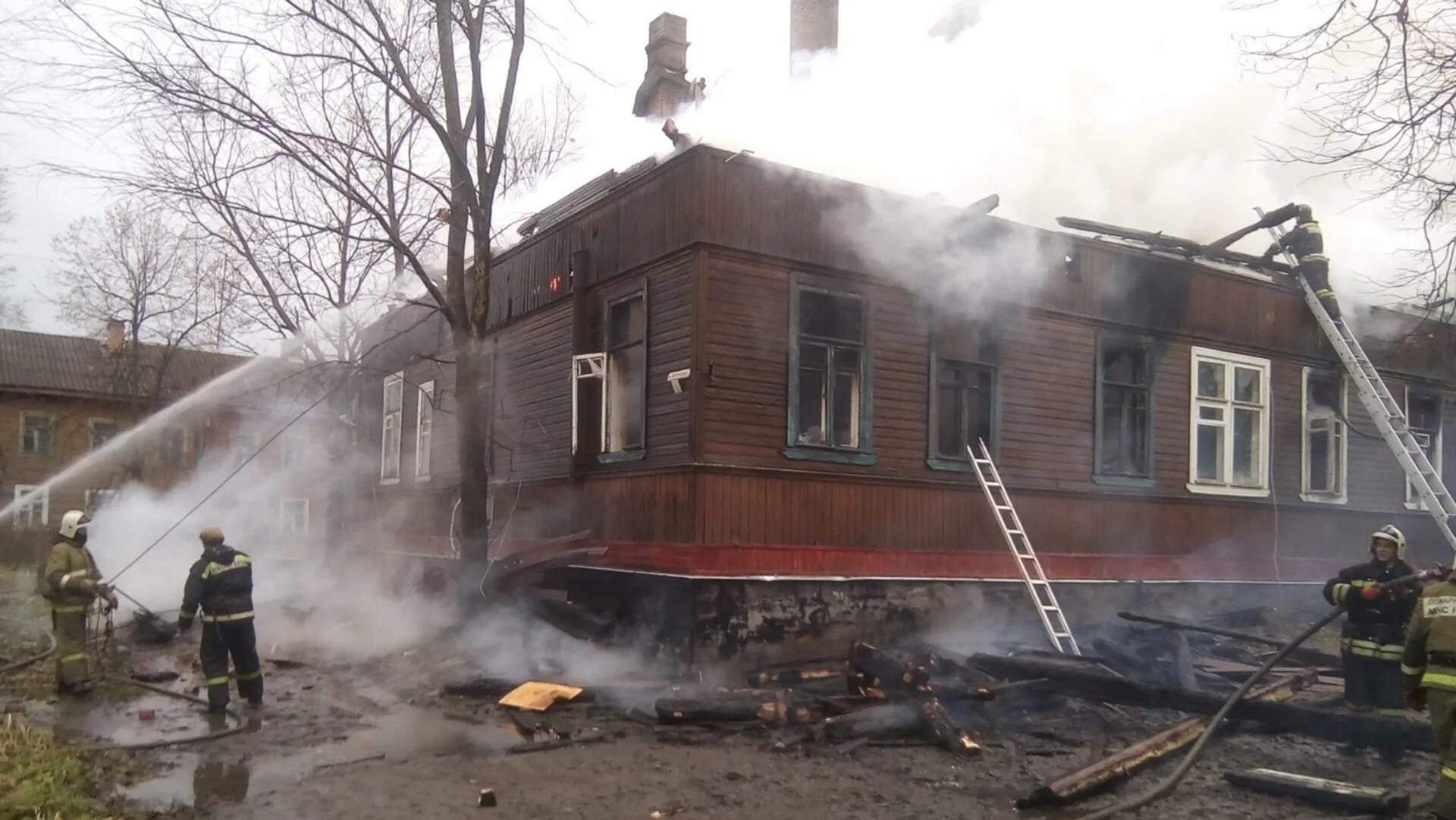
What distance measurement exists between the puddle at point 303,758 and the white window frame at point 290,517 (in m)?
18.9

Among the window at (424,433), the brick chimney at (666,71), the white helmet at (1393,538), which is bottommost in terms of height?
the white helmet at (1393,538)

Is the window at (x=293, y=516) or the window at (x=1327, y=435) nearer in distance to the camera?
the window at (x=1327, y=435)

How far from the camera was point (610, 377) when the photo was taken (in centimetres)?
1220

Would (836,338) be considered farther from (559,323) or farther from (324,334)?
(324,334)

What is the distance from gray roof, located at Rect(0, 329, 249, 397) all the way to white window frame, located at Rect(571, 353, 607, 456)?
100.0 ft

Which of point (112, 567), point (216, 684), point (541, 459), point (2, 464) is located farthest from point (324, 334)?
point (216, 684)

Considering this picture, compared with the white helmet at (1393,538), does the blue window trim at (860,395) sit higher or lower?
higher

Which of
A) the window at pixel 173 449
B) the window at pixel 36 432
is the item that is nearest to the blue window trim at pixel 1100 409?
the window at pixel 173 449

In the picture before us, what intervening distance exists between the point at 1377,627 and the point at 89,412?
44.8 meters

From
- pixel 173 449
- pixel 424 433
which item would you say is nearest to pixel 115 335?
pixel 173 449

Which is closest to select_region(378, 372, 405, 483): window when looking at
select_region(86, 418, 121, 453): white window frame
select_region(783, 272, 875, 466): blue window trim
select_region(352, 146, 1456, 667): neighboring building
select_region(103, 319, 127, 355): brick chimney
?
select_region(352, 146, 1456, 667): neighboring building

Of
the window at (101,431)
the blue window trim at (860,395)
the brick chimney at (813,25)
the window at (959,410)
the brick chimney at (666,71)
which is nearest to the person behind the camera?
the blue window trim at (860,395)

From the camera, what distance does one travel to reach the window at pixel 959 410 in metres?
12.2

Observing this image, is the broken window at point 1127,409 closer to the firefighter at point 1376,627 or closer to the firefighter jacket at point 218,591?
the firefighter at point 1376,627
